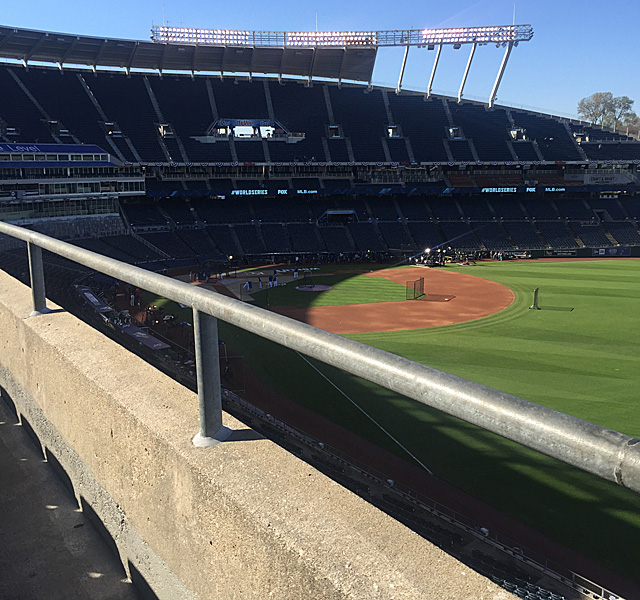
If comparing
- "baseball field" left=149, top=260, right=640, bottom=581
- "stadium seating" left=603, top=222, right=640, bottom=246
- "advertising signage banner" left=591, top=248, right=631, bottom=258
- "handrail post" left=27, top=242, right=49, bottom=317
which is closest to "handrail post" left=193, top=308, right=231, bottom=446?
"handrail post" left=27, top=242, right=49, bottom=317

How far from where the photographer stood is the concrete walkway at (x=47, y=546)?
13.1 feet

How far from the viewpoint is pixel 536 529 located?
12.9 m

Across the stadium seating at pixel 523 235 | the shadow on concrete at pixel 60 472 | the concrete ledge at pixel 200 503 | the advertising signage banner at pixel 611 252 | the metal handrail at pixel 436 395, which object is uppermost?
the metal handrail at pixel 436 395

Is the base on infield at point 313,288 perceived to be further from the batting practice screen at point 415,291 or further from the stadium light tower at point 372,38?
the stadium light tower at point 372,38

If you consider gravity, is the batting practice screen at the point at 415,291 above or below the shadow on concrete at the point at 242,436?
below

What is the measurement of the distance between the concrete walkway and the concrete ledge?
176 millimetres

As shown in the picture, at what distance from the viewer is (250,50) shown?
73250mm

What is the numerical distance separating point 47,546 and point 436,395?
3857 millimetres

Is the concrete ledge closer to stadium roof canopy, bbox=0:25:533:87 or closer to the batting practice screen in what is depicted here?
the batting practice screen

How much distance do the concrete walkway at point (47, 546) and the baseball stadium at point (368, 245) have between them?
2.22 m

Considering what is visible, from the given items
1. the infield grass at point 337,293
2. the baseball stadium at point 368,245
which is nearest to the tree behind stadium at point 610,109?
the baseball stadium at point 368,245

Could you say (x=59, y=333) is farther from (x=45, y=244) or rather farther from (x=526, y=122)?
(x=526, y=122)

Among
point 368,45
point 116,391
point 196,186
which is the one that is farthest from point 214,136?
point 116,391

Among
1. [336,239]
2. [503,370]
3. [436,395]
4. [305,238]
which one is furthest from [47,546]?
[336,239]
